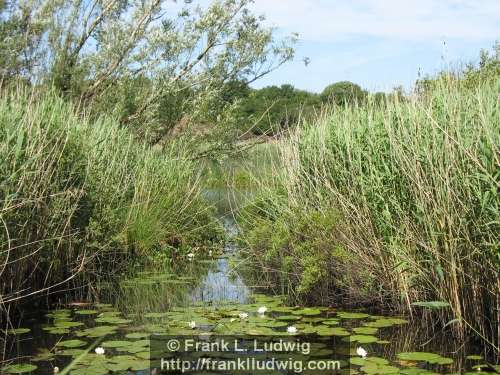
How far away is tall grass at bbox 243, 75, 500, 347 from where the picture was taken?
199 inches

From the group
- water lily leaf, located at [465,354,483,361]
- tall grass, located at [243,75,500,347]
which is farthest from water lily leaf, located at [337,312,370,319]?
water lily leaf, located at [465,354,483,361]

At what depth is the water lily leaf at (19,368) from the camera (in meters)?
4.61

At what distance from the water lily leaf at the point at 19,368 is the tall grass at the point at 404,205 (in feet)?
9.68

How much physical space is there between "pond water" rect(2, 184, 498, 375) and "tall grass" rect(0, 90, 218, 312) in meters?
0.45

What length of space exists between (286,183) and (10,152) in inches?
129

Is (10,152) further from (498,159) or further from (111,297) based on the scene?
(498,159)

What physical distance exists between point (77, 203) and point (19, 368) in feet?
7.94

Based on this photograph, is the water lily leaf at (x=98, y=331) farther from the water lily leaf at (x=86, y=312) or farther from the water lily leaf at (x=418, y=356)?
the water lily leaf at (x=418, y=356)

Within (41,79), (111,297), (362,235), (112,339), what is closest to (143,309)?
(111,297)

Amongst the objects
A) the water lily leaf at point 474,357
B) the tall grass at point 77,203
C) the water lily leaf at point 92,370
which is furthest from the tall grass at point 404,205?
the water lily leaf at point 92,370

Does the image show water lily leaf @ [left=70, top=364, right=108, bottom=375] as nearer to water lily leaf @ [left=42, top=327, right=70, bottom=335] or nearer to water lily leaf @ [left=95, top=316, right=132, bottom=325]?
water lily leaf @ [left=42, top=327, right=70, bottom=335]

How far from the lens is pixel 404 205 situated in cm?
591

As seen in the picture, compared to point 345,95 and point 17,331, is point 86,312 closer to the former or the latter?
point 17,331

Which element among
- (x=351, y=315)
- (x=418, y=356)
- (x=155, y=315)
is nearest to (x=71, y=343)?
(x=155, y=315)
